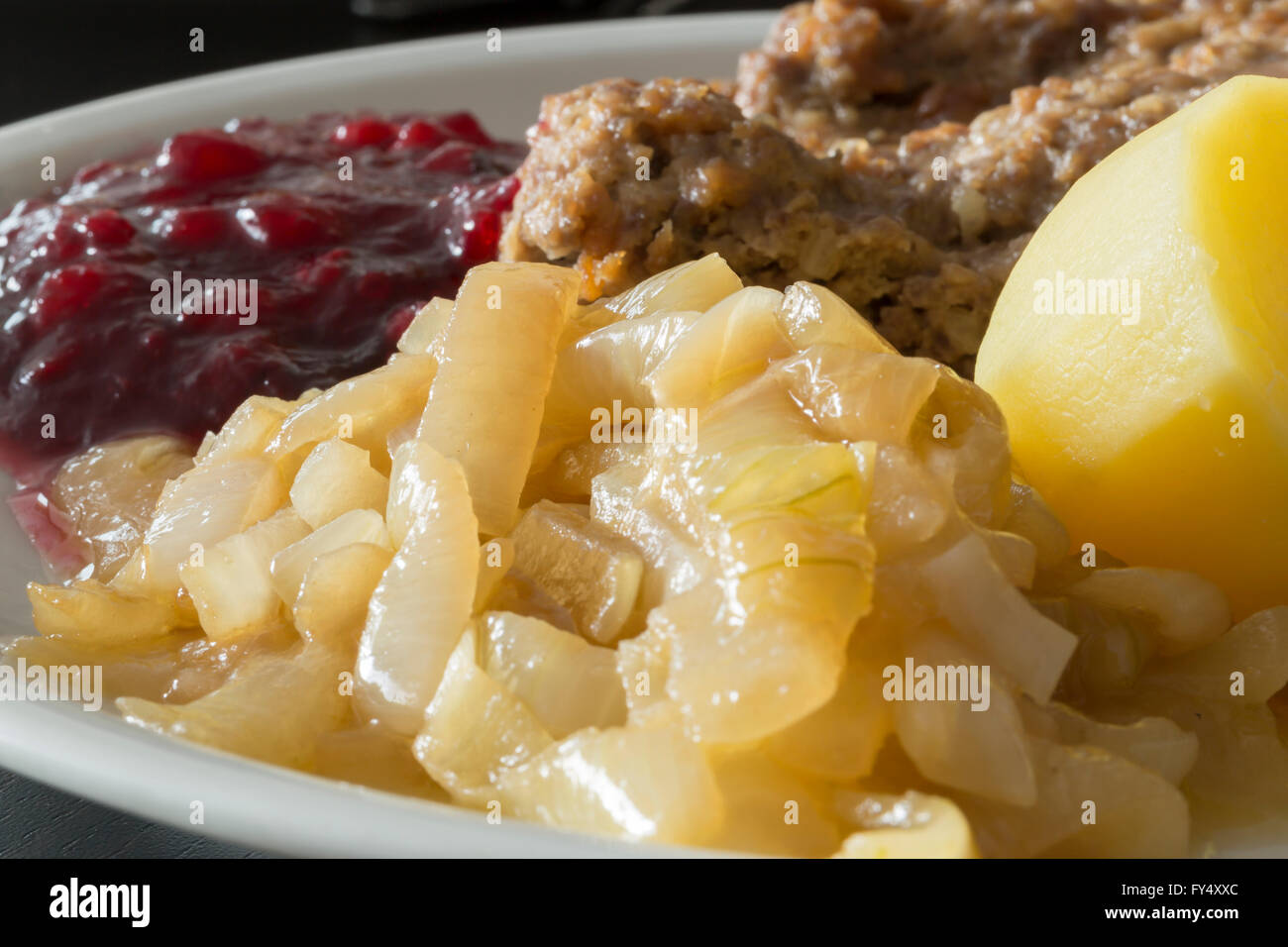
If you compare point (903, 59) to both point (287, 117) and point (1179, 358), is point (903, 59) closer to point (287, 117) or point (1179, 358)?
point (1179, 358)

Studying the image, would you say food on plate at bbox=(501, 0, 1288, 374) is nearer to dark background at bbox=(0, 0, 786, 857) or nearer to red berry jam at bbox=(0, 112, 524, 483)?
red berry jam at bbox=(0, 112, 524, 483)

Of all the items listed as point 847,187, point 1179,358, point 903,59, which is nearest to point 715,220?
point 847,187

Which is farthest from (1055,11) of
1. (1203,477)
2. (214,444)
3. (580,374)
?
(214,444)

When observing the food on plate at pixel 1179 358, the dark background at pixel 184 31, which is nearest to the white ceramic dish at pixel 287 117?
the food on plate at pixel 1179 358

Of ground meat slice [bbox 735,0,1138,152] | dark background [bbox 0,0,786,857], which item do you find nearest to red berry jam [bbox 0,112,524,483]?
ground meat slice [bbox 735,0,1138,152]

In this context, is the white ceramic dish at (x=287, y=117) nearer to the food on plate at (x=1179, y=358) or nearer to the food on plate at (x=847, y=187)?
the food on plate at (x=1179, y=358)

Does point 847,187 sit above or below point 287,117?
below
